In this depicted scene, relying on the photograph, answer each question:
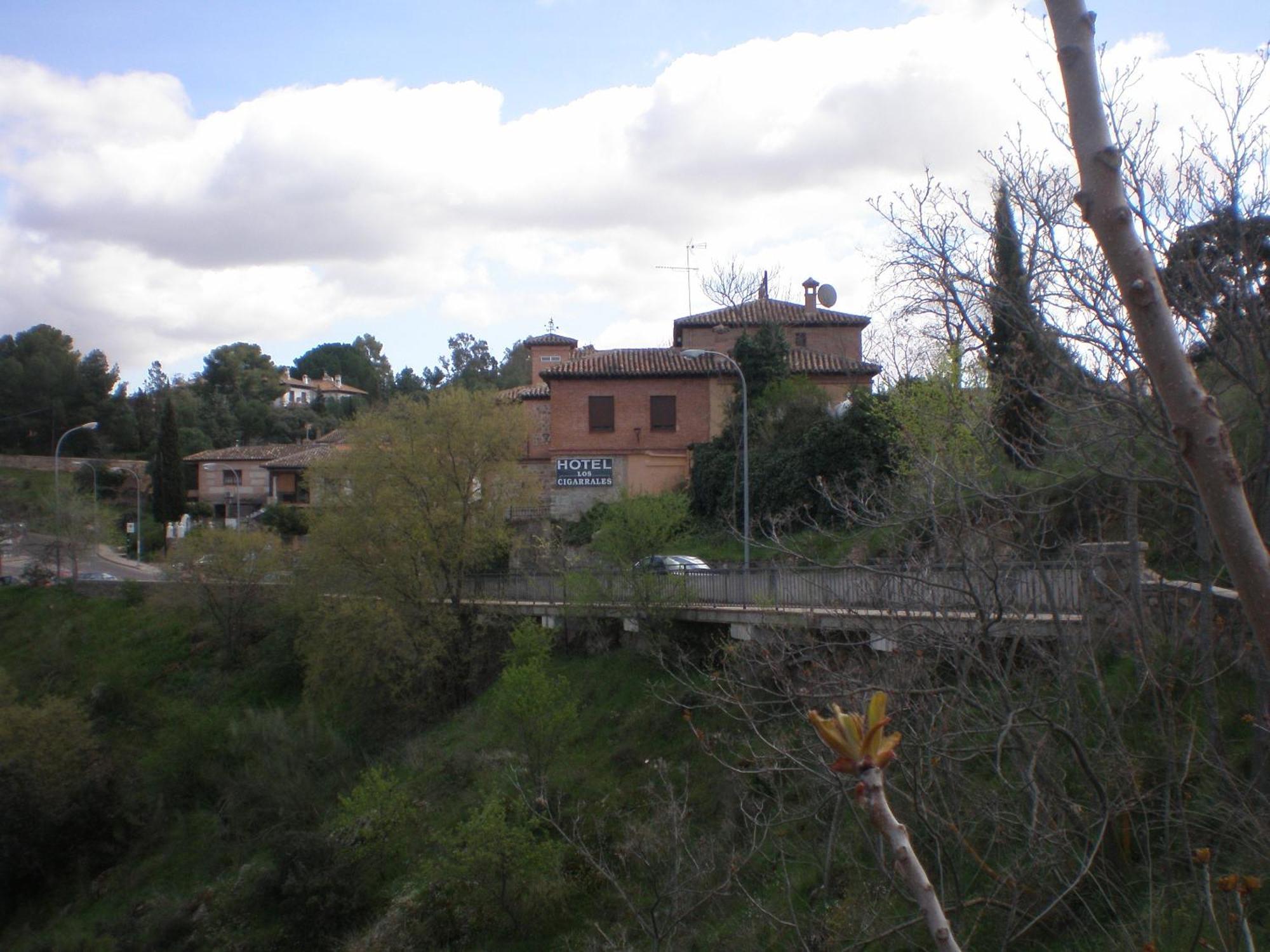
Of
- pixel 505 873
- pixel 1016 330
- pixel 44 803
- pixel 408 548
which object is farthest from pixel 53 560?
pixel 1016 330

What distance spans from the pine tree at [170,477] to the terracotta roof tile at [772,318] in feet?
112

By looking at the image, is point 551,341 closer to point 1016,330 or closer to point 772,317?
point 772,317

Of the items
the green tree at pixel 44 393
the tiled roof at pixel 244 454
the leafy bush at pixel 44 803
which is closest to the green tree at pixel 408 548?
the leafy bush at pixel 44 803

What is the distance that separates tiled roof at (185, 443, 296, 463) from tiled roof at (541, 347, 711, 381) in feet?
102

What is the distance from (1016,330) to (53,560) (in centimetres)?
5141

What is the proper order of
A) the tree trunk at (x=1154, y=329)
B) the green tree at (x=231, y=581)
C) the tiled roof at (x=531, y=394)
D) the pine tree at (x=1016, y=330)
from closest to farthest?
the tree trunk at (x=1154, y=329), the pine tree at (x=1016, y=330), the green tree at (x=231, y=581), the tiled roof at (x=531, y=394)

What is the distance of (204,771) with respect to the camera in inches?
1125

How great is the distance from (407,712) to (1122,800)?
78.2 ft

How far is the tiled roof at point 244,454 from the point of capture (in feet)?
216

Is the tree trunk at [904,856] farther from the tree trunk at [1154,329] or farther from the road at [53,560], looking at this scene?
the road at [53,560]

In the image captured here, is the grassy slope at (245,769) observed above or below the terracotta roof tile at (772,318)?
below

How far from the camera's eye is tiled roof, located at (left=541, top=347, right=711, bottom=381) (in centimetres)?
4044

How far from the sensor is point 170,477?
6191cm

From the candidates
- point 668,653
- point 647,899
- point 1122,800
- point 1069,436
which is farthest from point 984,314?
point 668,653
